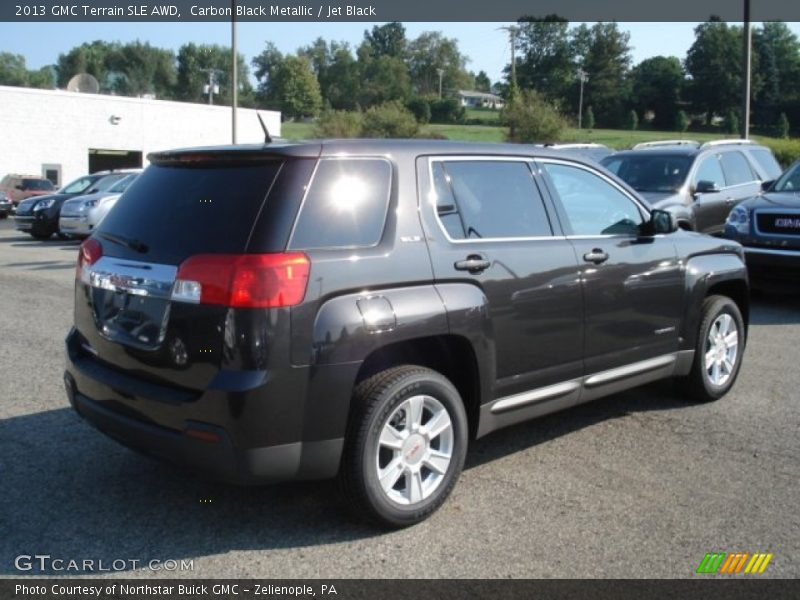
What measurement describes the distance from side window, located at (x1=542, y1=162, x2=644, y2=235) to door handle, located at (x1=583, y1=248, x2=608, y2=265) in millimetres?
139

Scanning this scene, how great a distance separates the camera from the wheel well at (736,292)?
617cm

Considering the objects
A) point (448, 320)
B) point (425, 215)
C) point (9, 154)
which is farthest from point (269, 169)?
point (9, 154)

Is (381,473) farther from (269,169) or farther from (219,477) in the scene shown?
(269,169)

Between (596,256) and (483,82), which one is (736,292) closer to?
(596,256)

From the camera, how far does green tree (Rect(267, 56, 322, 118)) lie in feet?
343

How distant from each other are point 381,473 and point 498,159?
1.91 metres

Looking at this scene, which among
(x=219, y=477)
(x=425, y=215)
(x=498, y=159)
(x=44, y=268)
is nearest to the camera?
(x=219, y=477)

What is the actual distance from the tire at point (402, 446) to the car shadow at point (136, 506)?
0.64 ft

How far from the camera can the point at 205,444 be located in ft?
11.4

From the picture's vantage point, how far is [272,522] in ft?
13.0

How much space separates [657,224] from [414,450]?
2.51 metres

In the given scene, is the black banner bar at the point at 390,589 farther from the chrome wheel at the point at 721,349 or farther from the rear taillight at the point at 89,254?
the chrome wheel at the point at 721,349

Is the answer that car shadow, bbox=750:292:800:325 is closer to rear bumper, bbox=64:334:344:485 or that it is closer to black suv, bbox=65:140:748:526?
black suv, bbox=65:140:748:526

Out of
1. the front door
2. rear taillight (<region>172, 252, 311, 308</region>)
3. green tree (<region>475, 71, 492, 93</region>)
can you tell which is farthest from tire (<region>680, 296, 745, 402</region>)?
green tree (<region>475, 71, 492, 93</region>)
